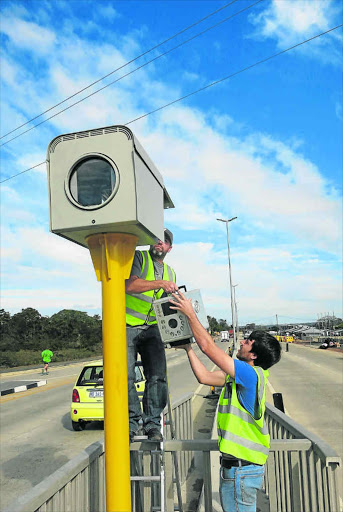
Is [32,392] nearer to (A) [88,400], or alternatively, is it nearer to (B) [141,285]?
(A) [88,400]

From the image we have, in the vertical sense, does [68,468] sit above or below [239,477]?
above

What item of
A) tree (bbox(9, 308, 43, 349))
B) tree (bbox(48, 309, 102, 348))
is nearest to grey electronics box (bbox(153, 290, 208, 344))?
tree (bbox(9, 308, 43, 349))

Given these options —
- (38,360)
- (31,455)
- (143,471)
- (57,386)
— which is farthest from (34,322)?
(143,471)

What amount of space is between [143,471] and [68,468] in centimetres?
94

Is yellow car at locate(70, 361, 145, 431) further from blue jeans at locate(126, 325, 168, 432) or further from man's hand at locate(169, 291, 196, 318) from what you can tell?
man's hand at locate(169, 291, 196, 318)

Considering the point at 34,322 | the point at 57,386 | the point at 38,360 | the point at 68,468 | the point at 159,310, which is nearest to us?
the point at 68,468

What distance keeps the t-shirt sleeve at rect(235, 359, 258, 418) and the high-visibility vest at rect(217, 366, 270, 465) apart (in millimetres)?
34

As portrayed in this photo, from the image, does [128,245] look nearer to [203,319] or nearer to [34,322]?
[203,319]

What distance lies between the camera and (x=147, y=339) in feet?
10.3

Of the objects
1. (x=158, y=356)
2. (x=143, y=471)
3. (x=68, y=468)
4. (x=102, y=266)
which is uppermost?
(x=102, y=266)

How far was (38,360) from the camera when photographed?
39000 millimetres

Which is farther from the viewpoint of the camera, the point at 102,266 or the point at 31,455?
the point at 31,455

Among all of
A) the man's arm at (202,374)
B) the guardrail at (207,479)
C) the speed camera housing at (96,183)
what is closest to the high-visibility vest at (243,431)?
the man's arm at (202,374)

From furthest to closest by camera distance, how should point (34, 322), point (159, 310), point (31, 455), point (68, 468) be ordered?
point (34, 322) < point (31, 455) < point (159, 310) < point (68, 468)
